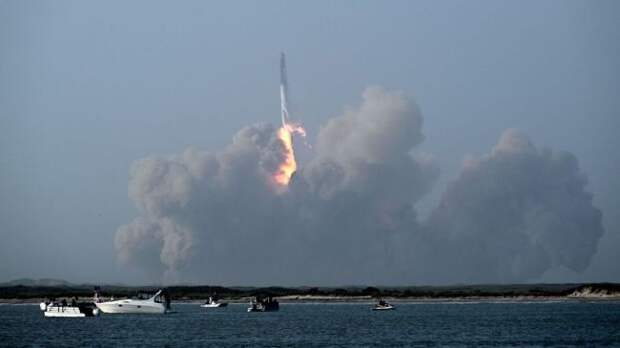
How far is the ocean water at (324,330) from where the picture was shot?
112 metres

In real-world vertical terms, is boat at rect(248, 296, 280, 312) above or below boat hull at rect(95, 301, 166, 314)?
above

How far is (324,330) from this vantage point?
131875mm

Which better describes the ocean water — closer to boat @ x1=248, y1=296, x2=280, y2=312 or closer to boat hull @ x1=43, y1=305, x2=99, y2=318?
boat hull @ x1=43, y1=305, x2=99, y2=318

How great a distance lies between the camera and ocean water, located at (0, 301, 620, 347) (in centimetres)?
11225

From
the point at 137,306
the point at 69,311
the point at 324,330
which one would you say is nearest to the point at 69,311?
the point at 69,311

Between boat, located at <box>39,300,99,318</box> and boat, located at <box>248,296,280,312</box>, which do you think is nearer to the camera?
boat, located at <box>39,300,99,318</box>

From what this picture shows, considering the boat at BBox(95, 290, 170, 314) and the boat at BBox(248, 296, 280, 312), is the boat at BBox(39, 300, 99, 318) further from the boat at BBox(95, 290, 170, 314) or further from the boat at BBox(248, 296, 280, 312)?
the boat at BBox(248, 296, 280, 312)

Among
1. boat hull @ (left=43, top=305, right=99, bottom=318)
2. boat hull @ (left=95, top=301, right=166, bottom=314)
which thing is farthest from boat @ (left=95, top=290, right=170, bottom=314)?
boat hull @ (left=43, top=305, right=99, bottom=318)

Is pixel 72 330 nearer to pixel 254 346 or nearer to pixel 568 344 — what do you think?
pixel 254 346

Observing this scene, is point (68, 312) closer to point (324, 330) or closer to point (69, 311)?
point (69, 311)

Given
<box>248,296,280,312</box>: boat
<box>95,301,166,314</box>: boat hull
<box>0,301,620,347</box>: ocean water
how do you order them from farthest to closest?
<box>248,296,280,312</box>: boat → <box>95,301,166,314</box>: boat hull → <box>0,301,620,347</box>: ocean water

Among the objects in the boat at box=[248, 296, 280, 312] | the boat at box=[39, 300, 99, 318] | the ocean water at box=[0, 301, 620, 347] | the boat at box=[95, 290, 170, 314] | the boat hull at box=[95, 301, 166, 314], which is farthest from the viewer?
the boat at box=[248, 296, 280, 312]

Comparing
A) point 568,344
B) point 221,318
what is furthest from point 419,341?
point 221,318

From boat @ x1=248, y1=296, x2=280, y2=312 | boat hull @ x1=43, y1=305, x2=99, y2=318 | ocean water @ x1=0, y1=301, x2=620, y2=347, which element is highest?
boat @ x1=248, y1=296, x2=280, y2=312
